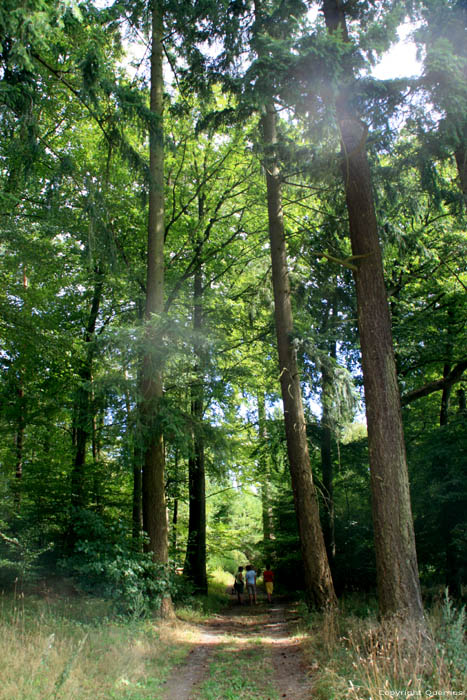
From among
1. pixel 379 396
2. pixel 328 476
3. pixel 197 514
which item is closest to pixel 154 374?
pixel 379 396

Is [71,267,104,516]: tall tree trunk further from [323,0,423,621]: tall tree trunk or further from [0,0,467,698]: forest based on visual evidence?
[323,0,423,621]: tall tree trunk

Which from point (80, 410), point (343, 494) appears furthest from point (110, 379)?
point (343, 494)

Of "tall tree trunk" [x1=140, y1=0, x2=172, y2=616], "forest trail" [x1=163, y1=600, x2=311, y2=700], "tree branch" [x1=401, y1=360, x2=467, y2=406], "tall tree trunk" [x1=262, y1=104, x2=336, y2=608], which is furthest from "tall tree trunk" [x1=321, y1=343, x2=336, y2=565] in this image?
"tall tree trunk" [x1=140, y1=0, x2=172, y2=616]

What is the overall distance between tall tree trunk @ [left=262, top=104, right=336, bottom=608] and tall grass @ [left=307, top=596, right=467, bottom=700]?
94.3 inches

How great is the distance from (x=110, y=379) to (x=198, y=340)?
6.19 feet

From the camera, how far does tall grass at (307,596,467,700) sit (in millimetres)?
4043

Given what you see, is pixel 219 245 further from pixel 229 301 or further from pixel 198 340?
pixel 198 340

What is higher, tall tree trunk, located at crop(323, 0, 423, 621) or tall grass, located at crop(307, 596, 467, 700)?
tall tree trunk, located at crop(323, 0, 423, 621)

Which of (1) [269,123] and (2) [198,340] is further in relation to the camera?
(1) [269,123]

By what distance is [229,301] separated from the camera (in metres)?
14.0

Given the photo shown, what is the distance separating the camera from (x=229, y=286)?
1514 cm

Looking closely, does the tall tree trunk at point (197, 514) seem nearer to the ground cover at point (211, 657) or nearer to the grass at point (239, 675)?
the ground cover at point (211, 657)

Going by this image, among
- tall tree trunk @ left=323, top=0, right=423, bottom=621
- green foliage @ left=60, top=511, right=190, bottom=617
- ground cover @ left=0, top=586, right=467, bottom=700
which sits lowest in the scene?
ground cover @ left=0, top=586, right=467, bottom=700

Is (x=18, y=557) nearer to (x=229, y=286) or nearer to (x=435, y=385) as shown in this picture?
(x=229, y=286)
